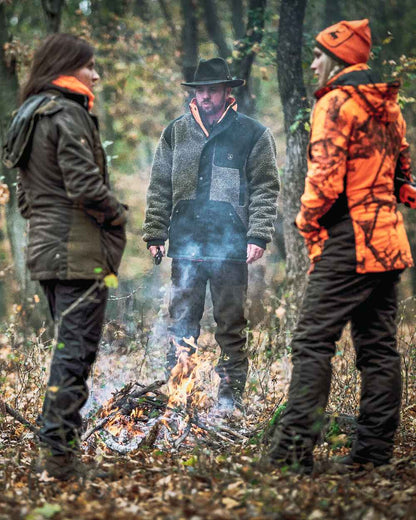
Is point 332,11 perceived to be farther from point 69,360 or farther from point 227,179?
point 69,360

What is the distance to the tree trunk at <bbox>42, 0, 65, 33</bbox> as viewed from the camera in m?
9.95

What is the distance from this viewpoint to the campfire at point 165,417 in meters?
4.88

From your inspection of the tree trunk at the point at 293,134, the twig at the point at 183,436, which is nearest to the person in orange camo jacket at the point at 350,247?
the twig at the point at 183,436

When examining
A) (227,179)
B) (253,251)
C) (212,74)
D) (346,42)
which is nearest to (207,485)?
(253,251)

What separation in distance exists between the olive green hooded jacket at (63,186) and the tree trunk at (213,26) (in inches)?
424

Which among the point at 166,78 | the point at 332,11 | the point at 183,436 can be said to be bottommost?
the point at 183,436

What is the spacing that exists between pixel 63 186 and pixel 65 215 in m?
0.18

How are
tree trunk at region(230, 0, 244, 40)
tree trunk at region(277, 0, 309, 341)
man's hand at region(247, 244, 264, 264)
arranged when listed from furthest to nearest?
tree trunk at region(230, 0, 244, 40)
tree trunk at region(277, 0, 309, 341)
man's hand at region(247, 244, 264, 264)

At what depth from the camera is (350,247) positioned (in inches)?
153

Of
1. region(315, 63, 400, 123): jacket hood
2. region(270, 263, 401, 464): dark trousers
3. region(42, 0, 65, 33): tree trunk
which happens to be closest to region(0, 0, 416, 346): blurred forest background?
region(42, 0, 65, 33): tree trunk

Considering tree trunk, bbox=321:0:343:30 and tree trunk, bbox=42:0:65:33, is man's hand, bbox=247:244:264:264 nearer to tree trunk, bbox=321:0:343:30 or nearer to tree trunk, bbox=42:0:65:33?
tree trunk, bbox=42:0:65:33

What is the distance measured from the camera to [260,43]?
10.8 m

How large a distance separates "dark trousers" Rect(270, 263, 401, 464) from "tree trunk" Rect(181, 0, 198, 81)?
895 cm

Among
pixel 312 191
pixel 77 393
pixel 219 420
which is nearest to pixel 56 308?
pixel 77 393
